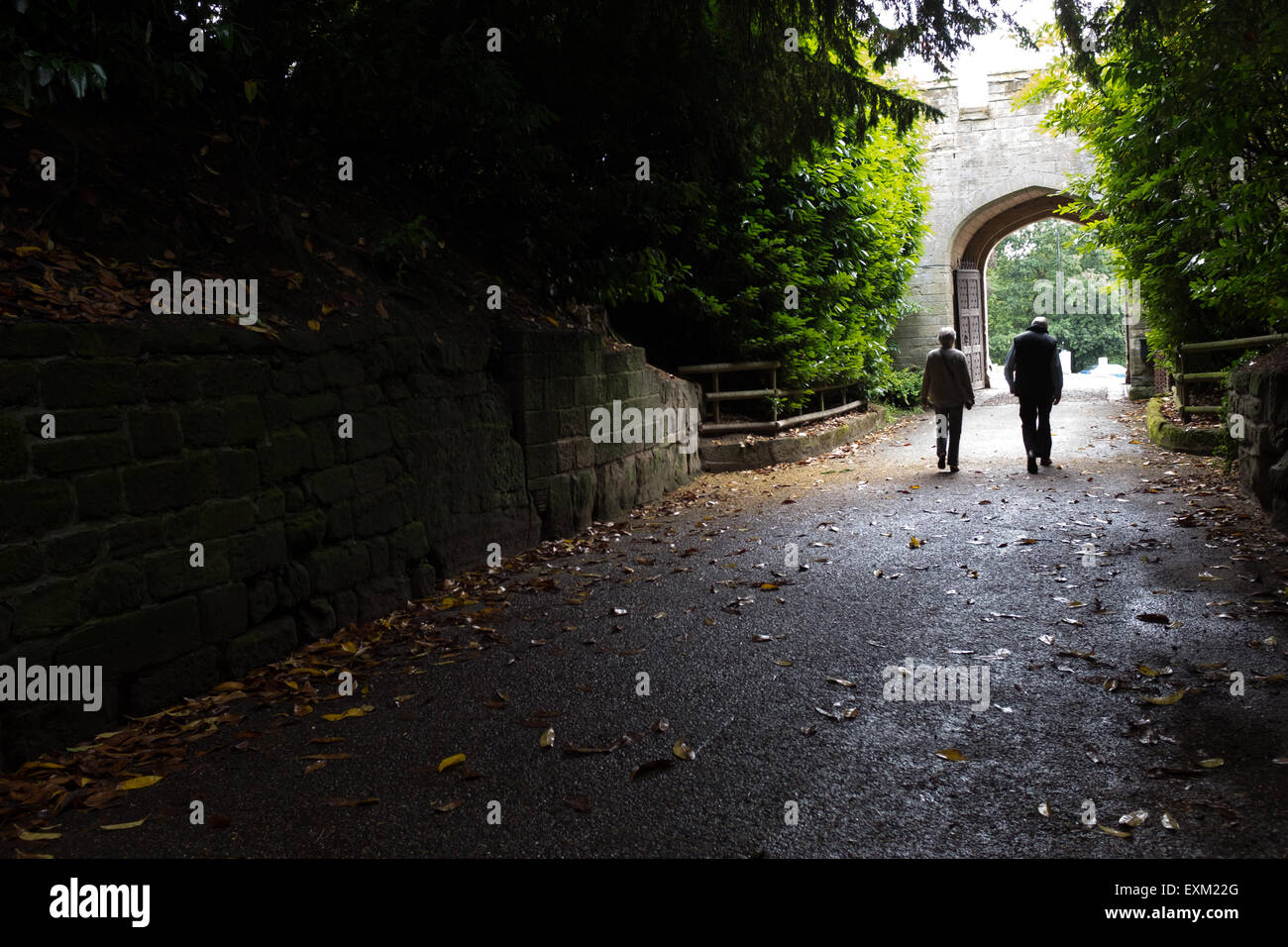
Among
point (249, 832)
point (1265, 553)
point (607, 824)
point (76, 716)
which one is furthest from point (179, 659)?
point (1265, 553)

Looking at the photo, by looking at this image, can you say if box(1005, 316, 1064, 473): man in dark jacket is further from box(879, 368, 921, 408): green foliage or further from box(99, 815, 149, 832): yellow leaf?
box(99, 815, 149, 832): yellow leaf

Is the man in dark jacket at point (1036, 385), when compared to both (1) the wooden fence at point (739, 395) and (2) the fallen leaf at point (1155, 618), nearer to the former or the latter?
(1) the wooden fence at point (739, 395)

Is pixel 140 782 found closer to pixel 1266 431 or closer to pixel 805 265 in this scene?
pixel 1266 431

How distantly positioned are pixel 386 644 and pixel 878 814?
3.18m

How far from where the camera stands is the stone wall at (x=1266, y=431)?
6.88m

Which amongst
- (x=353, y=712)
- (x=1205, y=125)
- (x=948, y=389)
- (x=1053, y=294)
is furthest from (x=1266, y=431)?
(x=1053, y=294)

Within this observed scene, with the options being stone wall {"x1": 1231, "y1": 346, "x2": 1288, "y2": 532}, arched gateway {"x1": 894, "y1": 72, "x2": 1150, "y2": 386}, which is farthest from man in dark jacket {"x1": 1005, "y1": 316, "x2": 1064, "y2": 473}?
arched gateway {"x1": 894, "y1": 72, "x2": 1150, "y2": 386}

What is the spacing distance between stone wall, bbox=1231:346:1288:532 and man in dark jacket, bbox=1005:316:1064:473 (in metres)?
2.44

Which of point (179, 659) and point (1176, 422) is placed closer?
point (179, 659)

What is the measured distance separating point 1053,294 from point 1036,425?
110 ft

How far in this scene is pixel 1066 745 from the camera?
12.0ft

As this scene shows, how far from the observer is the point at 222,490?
4836 millimetres

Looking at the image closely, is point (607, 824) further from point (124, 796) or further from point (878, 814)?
point (124, 796)

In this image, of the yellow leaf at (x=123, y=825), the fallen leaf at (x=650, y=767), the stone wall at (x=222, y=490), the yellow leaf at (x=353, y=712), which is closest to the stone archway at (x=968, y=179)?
the stone wall at (x=222, y=490)
